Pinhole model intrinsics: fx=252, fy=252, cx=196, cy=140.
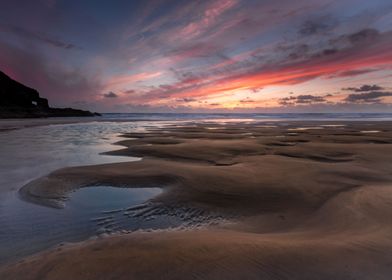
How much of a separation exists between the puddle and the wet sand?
334mm

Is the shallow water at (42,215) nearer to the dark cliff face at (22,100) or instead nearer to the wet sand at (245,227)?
the wet sand at (245,227)

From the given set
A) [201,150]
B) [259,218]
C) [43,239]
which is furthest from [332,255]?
[201,150]

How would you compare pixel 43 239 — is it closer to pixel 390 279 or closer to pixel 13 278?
pixel 13 278

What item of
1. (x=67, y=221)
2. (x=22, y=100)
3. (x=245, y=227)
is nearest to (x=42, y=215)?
(x=67, y=221)

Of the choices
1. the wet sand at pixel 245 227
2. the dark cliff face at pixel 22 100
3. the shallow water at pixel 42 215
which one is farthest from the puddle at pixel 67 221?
the dark cliff face at pixel 22 100

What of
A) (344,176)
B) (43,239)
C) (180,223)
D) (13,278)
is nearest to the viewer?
(13,278)

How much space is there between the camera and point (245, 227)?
3.93 meters

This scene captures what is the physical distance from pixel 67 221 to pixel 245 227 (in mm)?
2875

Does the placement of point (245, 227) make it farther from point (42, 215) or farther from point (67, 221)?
point (42, 215)

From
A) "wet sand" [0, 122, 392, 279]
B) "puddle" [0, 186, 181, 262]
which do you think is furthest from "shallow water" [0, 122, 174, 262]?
"wet sand" [0, 122, 392, 279]

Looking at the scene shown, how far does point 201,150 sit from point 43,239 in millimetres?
8188

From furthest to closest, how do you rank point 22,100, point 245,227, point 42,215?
point 22,100
point 42,215
point 245,227

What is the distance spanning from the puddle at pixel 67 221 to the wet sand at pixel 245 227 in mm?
334

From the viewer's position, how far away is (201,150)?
11281 mm
